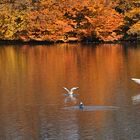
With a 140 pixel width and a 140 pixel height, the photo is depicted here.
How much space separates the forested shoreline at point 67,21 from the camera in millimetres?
79250

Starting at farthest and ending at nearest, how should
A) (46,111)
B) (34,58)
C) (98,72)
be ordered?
(34,58), (98,72), (46,111)

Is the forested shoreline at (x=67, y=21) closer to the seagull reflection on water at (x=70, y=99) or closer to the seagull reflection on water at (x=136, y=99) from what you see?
the seagull reflection on water at (x=136, y=99)

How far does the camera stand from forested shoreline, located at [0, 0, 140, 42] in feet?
260

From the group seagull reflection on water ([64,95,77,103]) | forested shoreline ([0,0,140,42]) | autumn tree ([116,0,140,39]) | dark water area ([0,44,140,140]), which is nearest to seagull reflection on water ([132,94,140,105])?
dark water area ([0,44,140,140])

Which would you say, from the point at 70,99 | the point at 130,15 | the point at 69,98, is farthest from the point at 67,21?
the point at 70,99

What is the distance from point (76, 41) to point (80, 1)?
564 cm

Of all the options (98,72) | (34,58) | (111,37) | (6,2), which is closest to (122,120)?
(98,72)

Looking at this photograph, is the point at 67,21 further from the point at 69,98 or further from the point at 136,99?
the point at 136,99

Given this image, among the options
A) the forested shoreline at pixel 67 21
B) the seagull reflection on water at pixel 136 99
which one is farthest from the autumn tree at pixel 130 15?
the seagull reflection on water at pixel 136 99

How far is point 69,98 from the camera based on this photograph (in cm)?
3328

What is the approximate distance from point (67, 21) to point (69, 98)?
48285mm

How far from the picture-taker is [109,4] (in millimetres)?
80000

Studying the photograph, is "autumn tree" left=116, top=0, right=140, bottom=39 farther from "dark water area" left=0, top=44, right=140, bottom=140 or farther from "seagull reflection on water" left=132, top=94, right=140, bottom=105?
"seagull reflection on water" left=132, top=94, right=140, bottom=105

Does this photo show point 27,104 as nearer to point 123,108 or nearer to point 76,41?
point 123,108
